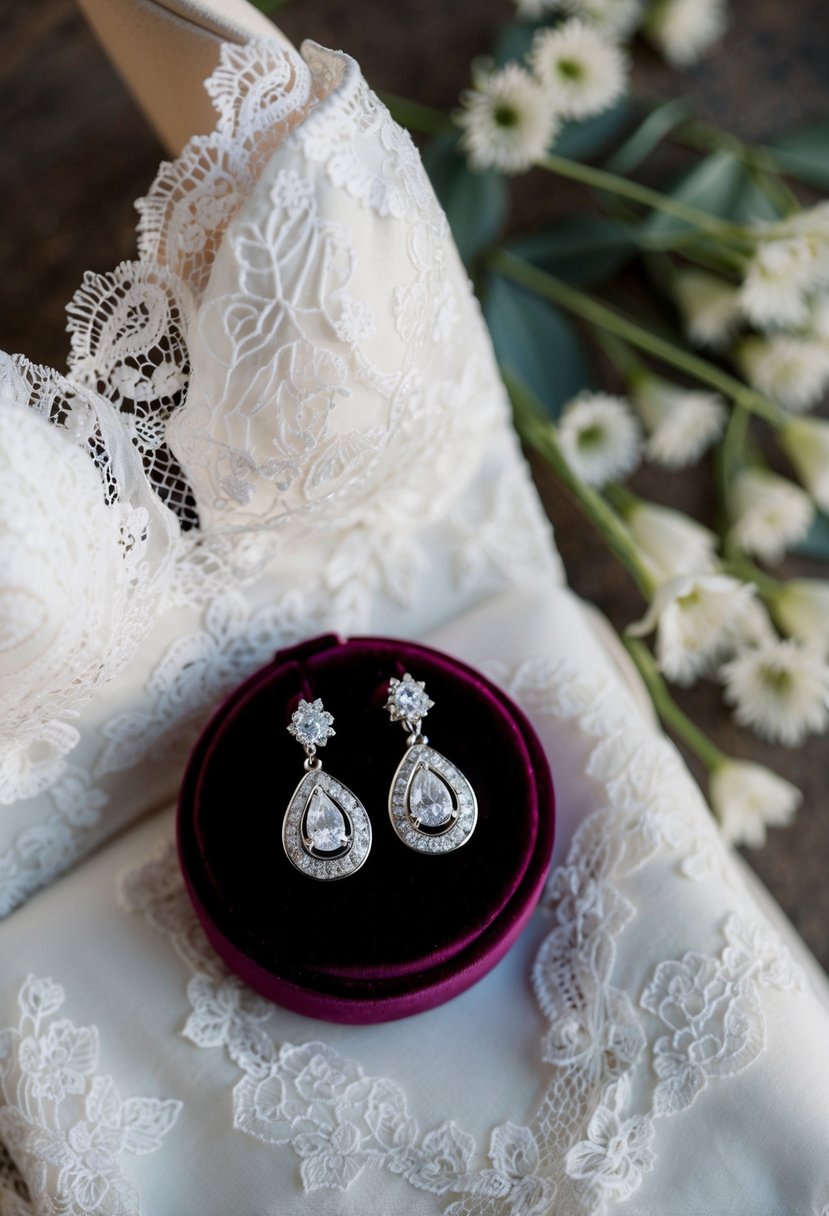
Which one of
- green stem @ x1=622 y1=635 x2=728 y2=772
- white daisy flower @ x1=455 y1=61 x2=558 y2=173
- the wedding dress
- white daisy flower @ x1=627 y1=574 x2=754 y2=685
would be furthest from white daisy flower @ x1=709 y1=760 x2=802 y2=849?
white daisy flower @ x1=455 y1=61 x2=558 y2=173

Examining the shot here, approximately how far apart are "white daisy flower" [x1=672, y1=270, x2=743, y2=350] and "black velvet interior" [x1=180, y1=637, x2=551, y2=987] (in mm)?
851

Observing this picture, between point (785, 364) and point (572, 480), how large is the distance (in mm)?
463

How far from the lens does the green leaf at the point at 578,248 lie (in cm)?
150

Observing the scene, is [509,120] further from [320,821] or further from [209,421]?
[320,821]

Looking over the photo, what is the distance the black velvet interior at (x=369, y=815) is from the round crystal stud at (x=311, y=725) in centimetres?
4

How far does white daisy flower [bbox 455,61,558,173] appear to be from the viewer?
47.2 inches

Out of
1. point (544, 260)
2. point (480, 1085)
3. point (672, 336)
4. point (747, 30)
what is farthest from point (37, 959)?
point (747, 30)

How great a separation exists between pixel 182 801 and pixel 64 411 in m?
0.34

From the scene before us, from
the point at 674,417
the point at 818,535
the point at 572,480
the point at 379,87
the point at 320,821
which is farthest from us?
the point at 379,87

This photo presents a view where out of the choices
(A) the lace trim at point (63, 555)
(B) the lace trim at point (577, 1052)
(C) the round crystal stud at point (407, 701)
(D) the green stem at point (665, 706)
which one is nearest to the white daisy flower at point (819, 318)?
(D) the green stem at point (665, 706)

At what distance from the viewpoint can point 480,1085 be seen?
819 millimetres

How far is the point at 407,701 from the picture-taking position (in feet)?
2.64

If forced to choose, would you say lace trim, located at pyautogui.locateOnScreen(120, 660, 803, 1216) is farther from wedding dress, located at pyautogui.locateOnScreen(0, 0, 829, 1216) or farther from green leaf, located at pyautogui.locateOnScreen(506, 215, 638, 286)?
green leaf, located at pyautogui.locateOnScreen(506, 215, 638, 286)

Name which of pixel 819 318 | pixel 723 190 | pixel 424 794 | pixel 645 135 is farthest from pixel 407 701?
pixel 645 135
